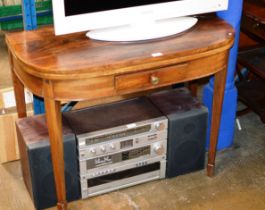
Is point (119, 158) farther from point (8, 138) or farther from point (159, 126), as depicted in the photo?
point (8, 138)

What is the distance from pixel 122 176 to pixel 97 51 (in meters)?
0.61

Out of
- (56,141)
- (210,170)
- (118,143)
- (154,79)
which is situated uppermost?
(154,79)

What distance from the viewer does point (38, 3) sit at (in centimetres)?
263

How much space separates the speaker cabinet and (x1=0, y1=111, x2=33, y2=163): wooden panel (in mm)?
192

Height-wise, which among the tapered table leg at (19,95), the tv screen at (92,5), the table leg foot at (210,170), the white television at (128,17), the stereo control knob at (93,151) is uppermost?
the tv screen at (92,5)

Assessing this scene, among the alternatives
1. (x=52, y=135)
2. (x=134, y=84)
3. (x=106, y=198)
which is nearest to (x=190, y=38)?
(x=134, y=84)

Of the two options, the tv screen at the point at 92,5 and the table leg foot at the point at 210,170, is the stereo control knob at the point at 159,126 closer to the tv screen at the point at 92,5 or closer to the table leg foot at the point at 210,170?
the table leg foot at the point at 210,170

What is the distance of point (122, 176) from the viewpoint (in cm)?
207

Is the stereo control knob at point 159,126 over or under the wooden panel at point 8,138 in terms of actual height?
over

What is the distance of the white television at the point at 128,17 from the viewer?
5.54 ft

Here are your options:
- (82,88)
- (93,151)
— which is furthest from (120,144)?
(82,88)

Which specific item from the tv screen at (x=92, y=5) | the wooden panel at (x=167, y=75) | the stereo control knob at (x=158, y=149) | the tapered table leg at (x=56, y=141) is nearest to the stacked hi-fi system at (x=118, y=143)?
the stereo control knob at (x=158, y=149)

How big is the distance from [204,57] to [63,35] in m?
0.54

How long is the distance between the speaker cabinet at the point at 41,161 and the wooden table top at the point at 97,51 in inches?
13.8
